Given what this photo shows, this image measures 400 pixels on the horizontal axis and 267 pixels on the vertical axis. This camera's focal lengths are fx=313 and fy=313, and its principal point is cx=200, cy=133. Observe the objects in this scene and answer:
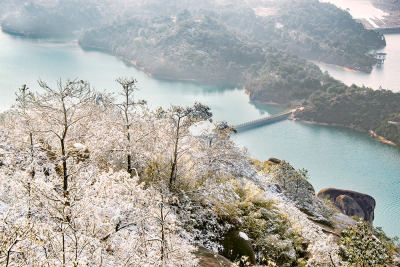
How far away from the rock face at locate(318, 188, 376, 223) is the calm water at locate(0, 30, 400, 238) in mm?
6233

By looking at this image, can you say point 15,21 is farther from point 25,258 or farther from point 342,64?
point 25,258

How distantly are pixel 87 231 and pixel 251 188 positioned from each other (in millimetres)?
17747

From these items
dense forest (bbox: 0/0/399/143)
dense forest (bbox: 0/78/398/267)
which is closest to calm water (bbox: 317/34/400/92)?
dense forest (bbox: 0/0/399/143)

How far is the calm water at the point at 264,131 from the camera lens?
71.4m

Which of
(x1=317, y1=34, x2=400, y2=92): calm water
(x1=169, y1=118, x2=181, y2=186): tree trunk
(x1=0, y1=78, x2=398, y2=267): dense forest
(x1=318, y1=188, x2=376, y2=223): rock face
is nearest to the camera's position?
(x1=0, y1=78, x2=398, y2=267): dense forest

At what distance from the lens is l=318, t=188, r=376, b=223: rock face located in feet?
173

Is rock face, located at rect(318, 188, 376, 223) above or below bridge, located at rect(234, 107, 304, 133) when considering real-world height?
below

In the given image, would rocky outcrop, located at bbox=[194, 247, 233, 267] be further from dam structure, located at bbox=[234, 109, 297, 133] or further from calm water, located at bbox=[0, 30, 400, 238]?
dam structure, located at bbox=[234, 109, 297, 133]

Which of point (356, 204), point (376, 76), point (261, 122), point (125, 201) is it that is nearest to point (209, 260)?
point (125, 201)

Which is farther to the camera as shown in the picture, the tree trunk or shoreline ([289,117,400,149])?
shoreline ([289,117,400,149])

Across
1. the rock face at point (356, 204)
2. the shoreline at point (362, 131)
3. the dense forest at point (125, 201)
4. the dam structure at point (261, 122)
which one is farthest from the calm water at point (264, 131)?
the dense forest at point (125, 201)

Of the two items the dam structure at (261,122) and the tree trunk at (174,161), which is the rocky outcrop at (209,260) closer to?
the tree trunk at (174,161)

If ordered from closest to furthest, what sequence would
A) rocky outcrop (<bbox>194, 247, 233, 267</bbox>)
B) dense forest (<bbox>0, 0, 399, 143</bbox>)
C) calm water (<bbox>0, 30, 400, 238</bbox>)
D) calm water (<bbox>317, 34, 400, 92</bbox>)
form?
rocky outcrop (<bbox>194, 247, 233, 267</bbox>) < calm water (<bbox>0, 30, 400, 238</bbox>) < dense forest (<bbox>0, 0, 399, 143</bbox>) < calm water (<bbox>317, 34, 400, 92</bbox>)

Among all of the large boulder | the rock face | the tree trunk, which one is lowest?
the rock face
